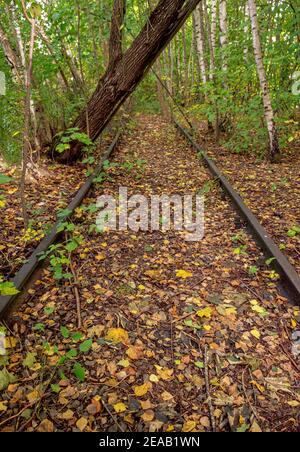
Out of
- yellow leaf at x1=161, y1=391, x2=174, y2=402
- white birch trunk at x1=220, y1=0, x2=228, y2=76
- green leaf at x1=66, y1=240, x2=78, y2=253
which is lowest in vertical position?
yellow leaf at x1=161, y1=391, x2=174, y2=402

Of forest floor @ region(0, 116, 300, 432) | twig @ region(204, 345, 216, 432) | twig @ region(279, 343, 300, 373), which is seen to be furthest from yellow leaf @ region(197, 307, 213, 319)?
twig @ region(279, 343, 300, 373)

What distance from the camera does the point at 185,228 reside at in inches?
179

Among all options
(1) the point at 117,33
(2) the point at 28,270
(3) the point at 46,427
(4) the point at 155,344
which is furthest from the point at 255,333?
(1) the point at 117,33

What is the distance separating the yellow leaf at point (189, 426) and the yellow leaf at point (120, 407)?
0.40 meters

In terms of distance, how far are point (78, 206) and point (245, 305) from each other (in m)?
2.74

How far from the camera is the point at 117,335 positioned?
2.70 meters

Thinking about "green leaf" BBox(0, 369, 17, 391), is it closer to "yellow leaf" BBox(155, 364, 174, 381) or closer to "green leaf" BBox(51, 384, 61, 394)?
"green leaf" BBox(51, 384, 61, 394)

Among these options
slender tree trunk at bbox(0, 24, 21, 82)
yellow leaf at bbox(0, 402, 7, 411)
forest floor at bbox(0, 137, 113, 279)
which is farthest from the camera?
slender tree trunk at bbox(0, 24, 21, 82)

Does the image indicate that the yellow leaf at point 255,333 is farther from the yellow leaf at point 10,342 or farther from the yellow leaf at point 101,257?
the yellow leaf at point 10,342

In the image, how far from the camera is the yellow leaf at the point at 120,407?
83.7 inches

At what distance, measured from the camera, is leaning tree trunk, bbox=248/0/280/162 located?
635cm

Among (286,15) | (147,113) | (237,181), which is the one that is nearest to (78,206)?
(237,181)

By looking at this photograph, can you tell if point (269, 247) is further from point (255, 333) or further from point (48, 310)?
point (48, 310)
